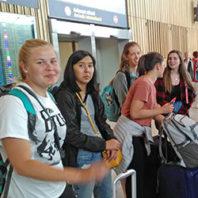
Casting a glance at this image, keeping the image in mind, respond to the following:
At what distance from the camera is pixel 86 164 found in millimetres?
1587

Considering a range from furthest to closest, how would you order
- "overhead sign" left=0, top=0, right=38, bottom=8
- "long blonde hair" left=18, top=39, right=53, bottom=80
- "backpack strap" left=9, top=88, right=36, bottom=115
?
1. "overhead sign" left=0, top=0, right=38, bottom=8
2. "long blonde hair" left=18, top=39, right=53, bottom=80
3. "backpack strap" left=9, top=88, right=36, bottom=115

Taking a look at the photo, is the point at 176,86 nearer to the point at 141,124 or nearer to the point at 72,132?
the point at 141,124

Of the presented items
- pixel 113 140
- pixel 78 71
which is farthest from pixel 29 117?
pixel 113 140

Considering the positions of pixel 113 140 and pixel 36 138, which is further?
pixel 113 140

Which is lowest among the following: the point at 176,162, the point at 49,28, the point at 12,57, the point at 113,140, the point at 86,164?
the point at 176,162

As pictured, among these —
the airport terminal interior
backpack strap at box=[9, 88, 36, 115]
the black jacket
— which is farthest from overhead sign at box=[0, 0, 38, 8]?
backpack strap at box=[9, 88, 36, 115]

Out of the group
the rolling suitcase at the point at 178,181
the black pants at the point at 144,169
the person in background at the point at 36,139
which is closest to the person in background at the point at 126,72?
the black pants at the point at 144,169

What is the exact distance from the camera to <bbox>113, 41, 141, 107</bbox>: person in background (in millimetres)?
2457

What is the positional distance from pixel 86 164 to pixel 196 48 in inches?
518

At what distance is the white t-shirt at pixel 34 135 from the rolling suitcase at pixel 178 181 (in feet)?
3.57

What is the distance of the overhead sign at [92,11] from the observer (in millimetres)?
4971

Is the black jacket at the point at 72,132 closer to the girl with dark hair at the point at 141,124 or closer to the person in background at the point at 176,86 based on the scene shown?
the girl with dark hair at the point at 141,124

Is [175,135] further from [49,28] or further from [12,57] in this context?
[49,28]

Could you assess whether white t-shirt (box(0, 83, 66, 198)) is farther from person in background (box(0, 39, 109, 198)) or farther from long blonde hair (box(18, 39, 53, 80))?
long blonde hair (box(18, 39, 53, 80))
